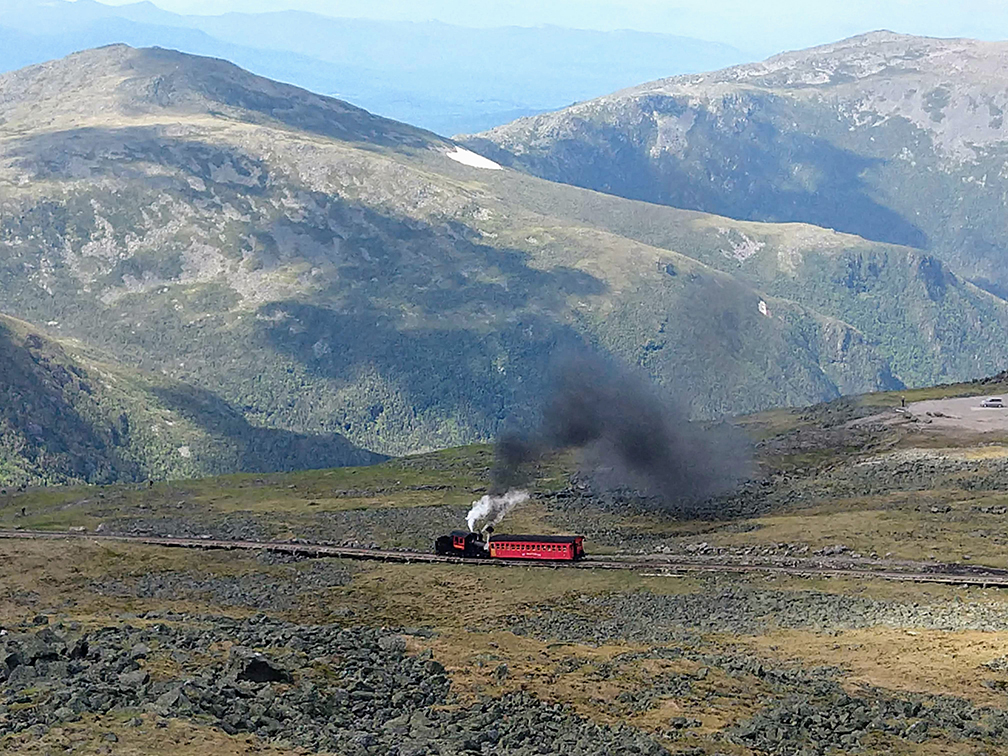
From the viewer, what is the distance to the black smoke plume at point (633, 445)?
5674 inches

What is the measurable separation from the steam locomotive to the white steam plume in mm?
16007

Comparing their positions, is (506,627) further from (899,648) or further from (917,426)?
(917,426)

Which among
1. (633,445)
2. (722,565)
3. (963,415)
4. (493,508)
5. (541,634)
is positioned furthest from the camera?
(963,415)

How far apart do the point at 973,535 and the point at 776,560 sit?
1941 cm

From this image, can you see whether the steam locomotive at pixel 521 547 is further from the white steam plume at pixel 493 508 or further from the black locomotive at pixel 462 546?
the white steam plume at pixel 493 508

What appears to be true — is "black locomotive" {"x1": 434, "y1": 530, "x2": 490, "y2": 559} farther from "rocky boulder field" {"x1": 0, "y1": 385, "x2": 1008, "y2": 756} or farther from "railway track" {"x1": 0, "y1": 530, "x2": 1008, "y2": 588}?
"rocky boulder field" {"x1": 0, "y1": 385, "x2": 1008, "y2": 756}


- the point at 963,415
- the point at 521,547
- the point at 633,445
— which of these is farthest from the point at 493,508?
the point at 963,415

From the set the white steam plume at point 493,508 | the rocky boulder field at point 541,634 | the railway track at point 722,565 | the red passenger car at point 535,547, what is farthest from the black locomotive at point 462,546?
the white steam plume at point 493,508

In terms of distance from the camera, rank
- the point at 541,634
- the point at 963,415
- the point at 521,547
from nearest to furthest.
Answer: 1. the point at 541,634
2. the point at 521,547
3. the point at 963,415

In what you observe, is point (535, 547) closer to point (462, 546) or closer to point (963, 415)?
point (462, 546)

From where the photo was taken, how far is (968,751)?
52.4 m

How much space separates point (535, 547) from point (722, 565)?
16.7m

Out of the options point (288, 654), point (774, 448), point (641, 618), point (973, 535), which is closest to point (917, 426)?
point (774, 448)

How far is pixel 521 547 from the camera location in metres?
107
